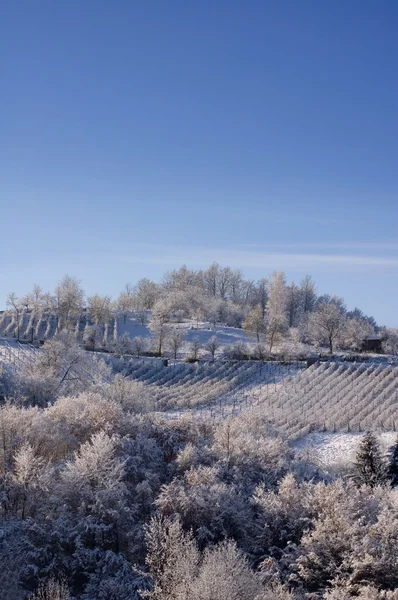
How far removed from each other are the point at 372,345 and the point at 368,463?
177 ft

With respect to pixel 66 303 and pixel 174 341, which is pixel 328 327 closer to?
pixel 174 341

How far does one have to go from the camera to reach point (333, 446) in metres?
31.7

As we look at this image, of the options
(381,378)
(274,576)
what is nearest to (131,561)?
(274,576)

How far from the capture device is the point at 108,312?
259 feet

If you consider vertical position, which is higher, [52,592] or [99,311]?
[99,311]

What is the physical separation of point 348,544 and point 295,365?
37.3 m

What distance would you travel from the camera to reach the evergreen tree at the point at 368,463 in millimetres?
24453

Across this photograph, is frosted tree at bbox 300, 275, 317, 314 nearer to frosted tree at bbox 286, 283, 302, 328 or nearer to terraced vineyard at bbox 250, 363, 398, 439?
frosted tree at bbox 286, 283, 302, 328

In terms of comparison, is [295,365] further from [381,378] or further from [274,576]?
[274,576]

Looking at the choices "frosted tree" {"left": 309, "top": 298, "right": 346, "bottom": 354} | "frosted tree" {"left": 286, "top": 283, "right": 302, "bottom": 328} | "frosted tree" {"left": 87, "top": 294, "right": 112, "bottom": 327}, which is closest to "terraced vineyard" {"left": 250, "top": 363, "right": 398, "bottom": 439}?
"frosted tree" {"left": 309, "top": 298, "right": 346, "bottom": 354}

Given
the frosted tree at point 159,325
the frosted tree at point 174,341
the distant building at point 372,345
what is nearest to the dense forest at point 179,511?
the frosted tree at point 174,341

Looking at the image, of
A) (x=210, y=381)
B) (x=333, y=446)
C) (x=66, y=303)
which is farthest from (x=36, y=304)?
(x=333, y=446)

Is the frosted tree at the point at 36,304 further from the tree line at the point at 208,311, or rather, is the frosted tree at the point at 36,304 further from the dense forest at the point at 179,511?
the dense forest at the point at 179,511

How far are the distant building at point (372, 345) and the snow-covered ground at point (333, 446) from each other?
43.8m
